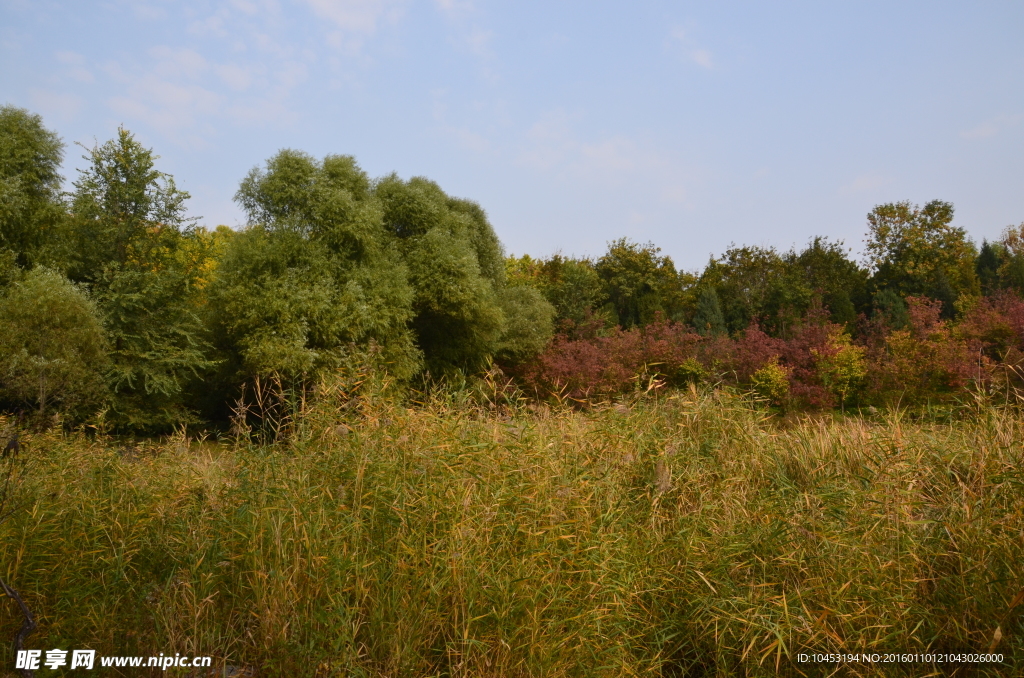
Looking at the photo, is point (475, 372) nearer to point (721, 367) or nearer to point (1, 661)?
point (721, 367)

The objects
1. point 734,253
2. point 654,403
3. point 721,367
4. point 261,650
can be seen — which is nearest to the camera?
point 261,650

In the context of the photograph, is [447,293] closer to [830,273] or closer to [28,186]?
[28,186]

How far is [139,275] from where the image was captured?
1459 centimetres

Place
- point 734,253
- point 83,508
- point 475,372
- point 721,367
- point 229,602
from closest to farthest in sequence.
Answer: point 229,602 < point 83,508 < point 721,367 < point 475,372 < point 734,253

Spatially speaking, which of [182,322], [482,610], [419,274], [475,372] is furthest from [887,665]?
[475,372]

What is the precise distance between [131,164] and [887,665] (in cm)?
1642

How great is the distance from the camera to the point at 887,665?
11.0ft

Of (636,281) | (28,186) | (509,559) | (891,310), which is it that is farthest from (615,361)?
(28,186)

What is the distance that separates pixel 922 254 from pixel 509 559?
21607mm

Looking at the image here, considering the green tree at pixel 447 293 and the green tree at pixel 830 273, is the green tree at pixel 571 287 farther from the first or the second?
the green tree at pixel 830 273

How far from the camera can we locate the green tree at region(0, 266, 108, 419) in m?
11.6

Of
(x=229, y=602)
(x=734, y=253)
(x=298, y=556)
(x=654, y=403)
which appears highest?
(x=734, y=253)

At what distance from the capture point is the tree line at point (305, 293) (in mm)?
13578

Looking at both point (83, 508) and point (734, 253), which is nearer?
point (83, 508)
